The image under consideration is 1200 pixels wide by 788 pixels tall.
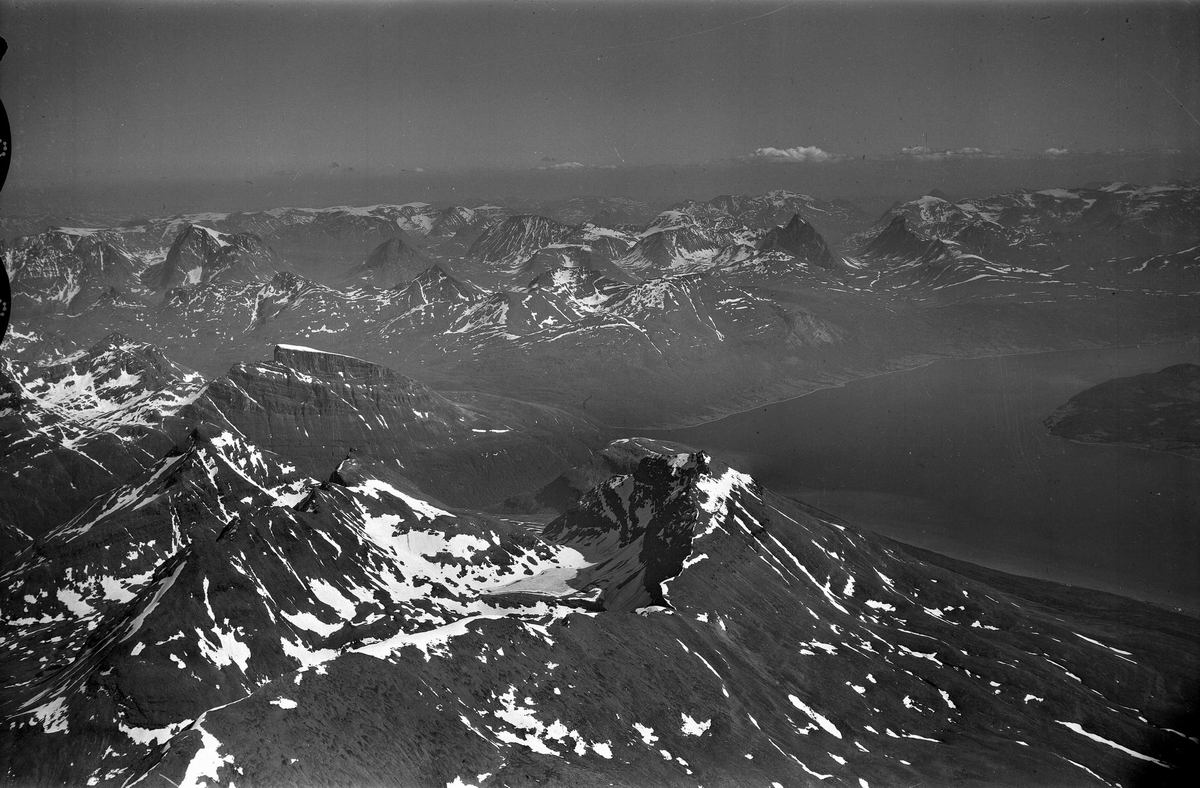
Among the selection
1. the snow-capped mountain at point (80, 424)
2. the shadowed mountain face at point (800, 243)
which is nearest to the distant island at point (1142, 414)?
the shadowed mountain face at point (800, 243)

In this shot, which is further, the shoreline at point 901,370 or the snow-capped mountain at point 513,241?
the snow-capped mountain at point 513,241

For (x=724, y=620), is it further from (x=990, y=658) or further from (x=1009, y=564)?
(x=1009, y=564)

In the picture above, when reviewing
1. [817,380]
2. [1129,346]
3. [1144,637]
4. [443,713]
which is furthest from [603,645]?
[1129,346]

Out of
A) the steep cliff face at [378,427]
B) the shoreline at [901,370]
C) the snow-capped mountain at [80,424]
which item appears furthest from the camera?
the shoreline at [901,370]

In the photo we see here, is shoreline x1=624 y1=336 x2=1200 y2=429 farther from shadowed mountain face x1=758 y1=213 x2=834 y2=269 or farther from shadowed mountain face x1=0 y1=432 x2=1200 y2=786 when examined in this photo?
shadowed mountain face x1=758 y1=213 x2=834 y2=269

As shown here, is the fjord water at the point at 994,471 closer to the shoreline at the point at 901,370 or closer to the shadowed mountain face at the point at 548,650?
the shoreline at the point at 901,370
